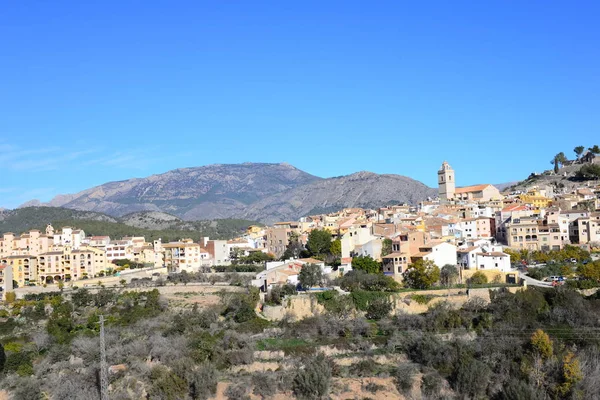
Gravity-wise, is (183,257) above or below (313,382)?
above

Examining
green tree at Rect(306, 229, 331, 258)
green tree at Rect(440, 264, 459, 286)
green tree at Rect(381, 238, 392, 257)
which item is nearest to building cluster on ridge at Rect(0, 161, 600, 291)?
green tree at Rect(381, 238, 392, 257)

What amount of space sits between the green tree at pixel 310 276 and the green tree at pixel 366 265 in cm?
271

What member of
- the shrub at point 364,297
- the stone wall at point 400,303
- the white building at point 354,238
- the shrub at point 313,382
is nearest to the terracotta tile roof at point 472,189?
the white building at point 354,238

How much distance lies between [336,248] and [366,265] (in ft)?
21.6

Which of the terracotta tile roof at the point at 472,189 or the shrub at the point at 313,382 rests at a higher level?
the terracotta tile roof at the point at 472,189

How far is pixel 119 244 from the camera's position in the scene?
60.5 m

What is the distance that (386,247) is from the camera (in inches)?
1781

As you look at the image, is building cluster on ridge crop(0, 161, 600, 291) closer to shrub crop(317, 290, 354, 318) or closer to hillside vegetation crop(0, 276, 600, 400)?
shrub crop(317, 290, 354, 318)

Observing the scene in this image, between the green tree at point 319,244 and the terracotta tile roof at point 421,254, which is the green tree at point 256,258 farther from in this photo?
the terracotta tile roof at point 421,254

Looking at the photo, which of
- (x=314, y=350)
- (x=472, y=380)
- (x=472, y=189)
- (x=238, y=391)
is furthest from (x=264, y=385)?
(x=472, y=189)

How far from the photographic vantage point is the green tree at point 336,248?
48344 mm

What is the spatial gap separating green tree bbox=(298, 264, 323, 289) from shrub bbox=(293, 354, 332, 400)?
11.1 meters

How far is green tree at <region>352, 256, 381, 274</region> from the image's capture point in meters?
42.1

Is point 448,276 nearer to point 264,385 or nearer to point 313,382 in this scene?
point 313,382
